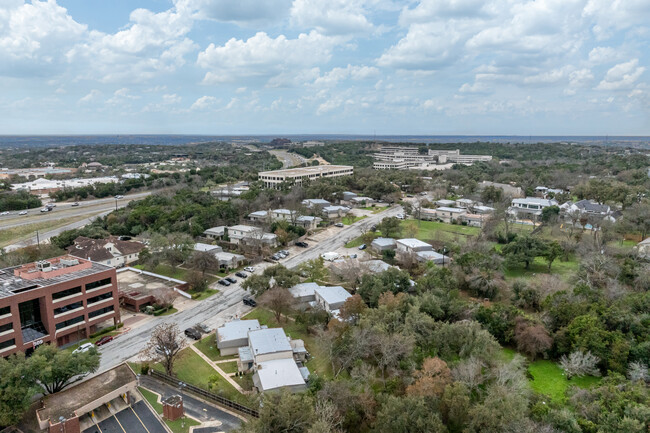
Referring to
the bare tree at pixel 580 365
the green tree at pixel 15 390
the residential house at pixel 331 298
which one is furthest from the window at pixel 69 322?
the bare tree at pixel 580 365

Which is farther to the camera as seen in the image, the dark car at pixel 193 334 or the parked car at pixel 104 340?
the dark car at pixel 193 334

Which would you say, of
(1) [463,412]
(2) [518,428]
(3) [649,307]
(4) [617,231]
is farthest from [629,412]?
(4) [617,231]

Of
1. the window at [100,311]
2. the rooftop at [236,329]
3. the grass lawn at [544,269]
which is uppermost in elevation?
the window at [100,311]

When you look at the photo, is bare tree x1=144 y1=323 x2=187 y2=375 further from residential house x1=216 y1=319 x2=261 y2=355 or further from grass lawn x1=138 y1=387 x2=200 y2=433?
residential house x1=216 y1=319 x2=261 y2=355

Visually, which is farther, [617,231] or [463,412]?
[617,231]

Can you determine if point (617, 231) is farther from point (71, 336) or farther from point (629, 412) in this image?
point (71, 336)

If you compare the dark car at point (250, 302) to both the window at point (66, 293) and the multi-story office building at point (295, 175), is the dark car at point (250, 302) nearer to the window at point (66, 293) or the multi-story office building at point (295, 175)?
the window at point (66, 293)
